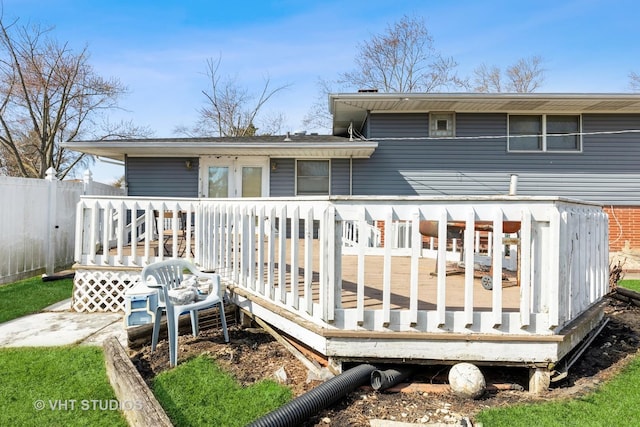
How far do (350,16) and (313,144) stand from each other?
11790 millimetres

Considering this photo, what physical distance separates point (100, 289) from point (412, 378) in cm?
418

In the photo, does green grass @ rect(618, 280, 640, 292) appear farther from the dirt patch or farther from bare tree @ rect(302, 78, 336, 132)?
bare tree @ rect(302, 78, 336, 132)

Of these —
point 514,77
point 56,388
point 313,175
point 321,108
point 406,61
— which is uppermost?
point 406,61

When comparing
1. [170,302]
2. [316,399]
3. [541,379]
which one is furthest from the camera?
[170,302]

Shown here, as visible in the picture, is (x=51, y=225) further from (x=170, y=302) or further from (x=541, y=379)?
(x=541, y=379)

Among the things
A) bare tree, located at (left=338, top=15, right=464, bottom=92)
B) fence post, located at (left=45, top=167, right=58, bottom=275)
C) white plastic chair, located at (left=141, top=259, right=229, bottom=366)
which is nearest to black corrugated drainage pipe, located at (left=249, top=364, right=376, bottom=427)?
white plastic chair, located at (left=141, top=259, right=229, bottom=366)

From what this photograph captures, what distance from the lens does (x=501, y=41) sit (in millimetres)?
21078

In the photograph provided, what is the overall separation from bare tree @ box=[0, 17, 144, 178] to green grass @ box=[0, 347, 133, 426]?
1934 centimetres

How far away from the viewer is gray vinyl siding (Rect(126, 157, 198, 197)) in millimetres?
10398

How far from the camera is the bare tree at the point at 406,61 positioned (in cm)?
2194

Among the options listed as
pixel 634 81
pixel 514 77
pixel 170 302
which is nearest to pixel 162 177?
pixel 170 302

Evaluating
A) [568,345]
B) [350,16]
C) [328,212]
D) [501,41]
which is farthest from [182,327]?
[501,41]

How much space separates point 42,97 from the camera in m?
19.7

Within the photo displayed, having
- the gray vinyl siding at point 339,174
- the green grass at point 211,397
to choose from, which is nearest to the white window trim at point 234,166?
the gray vinyl siding at point 339,174
